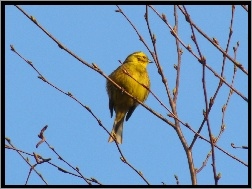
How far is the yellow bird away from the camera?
6441 mm

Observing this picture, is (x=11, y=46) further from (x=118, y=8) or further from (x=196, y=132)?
(x=196, y=132)

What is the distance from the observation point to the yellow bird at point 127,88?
6.44 meters

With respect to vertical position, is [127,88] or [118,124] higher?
[127,88]

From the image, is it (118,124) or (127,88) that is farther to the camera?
(118,124)

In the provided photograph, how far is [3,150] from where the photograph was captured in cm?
358

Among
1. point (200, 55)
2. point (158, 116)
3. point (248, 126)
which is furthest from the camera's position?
point (158, 116)

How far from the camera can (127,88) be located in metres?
6.39

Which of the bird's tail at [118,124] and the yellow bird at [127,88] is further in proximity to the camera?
the bird's tail at [118,124]

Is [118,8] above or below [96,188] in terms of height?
above

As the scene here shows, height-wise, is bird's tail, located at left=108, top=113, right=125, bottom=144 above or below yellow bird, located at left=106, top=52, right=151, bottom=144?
below

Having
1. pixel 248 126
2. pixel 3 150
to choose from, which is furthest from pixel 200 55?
pixel 3 150

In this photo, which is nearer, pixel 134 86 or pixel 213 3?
pixel 213 3

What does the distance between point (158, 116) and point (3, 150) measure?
1.11 meters

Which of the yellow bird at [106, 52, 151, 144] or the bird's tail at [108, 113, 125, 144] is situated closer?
the yellow bird at [106, 52, 151, 144]
